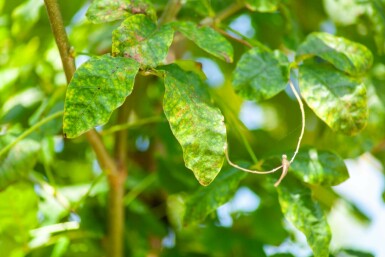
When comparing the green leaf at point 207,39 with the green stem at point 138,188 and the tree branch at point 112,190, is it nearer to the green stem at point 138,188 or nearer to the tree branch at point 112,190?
the tree branch at point 112,190

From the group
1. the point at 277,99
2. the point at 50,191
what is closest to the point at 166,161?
the point at 50,191

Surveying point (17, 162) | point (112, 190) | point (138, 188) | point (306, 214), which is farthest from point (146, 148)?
point (306, 214)

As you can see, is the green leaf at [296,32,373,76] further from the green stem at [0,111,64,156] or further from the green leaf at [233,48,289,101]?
the green stem at [0,111,64,156]

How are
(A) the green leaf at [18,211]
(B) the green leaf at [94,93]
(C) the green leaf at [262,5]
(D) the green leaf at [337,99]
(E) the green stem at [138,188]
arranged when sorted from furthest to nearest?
(E) the green stem at [138,188] → (A) the green leaf at [18,211] → (C) the green leaf at [262,5] → (D) the green leaf at [337,99] → (B) the green leaf at [94,93]

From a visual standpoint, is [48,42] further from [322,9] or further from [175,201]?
[322,9]

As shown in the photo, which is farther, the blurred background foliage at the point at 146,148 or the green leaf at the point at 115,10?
the blurred background foliage at the point at 146,148

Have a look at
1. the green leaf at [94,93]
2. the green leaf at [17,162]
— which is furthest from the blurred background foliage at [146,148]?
the green leaf at [94,93]
